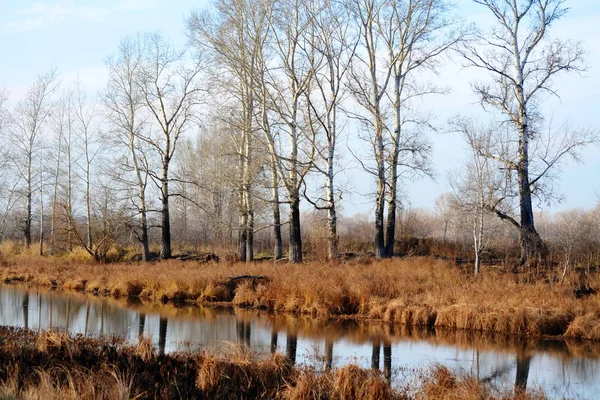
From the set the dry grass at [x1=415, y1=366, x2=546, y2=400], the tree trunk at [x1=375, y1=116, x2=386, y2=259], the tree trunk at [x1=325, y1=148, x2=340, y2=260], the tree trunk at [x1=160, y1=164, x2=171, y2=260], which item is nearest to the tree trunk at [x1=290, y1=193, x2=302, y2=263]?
the tree trunk at [x1=325, y1=148, x2=340, y2=260]

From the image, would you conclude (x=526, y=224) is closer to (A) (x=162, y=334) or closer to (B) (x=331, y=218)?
(B) (x=331, y=218)

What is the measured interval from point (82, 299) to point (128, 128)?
1389cm

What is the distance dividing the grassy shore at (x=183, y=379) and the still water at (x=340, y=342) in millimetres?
1491

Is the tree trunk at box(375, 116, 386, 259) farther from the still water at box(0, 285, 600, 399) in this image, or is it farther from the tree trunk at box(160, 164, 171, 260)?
the tree trunk at box(160, 164, 171, 260)

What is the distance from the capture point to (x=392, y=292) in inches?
800

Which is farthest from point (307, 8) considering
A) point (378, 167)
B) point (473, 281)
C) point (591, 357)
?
point (591, 357)

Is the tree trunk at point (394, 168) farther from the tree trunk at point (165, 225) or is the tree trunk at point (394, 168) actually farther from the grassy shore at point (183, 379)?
the grassy shore at point (183, 379)

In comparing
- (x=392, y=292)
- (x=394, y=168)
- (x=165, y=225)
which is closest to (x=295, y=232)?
(x=394, y=168)

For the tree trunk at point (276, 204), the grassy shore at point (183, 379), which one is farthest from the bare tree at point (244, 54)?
the grassy shore at point (183, 379)

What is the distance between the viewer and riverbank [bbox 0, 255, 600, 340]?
17.4 metres

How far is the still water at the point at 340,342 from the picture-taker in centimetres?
1266

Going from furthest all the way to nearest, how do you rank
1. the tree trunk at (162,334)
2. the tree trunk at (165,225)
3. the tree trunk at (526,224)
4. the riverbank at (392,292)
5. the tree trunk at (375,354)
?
the tree trunk at (165,225), the tree trunk at (526,224), the riverbank at (392,292), the tree trunk at (162,334), the tree trunk at (375,354)

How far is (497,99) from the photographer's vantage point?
2481 centimetres

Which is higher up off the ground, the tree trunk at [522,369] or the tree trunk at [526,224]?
the tree trunk at [526,224]
